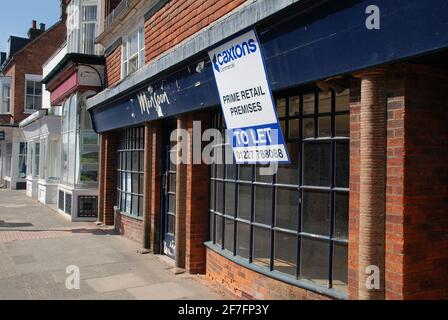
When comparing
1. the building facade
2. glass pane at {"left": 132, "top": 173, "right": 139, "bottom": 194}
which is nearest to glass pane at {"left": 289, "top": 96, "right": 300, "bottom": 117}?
glass pane at {"left": 132, "top": 173, "right": 139, "bottom": 194}

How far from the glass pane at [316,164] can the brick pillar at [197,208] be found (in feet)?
8.39

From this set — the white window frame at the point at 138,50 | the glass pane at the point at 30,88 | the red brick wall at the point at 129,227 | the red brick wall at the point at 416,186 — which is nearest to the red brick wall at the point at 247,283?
the red brick wall at the point at 416,186

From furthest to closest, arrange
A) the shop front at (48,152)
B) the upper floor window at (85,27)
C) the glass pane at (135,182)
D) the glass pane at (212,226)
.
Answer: the shop front at (48,152) < the upper floor window at (85,27) < the glass pane at (135,182) < the glass pane at (212,226)

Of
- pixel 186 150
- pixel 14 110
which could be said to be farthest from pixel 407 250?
pixel 14 110

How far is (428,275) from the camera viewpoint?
3.67m

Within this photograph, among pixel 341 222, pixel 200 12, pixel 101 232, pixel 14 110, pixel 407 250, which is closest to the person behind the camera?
pixel 407 250

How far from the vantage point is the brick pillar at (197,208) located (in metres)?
7.08

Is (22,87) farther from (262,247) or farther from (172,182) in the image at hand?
(262,247)

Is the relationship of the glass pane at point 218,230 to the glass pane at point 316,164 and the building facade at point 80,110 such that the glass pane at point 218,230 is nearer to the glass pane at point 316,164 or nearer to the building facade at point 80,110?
the glass pane at point 316,164

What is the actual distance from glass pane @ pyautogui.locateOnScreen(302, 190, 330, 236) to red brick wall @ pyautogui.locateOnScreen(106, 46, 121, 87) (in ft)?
26.3

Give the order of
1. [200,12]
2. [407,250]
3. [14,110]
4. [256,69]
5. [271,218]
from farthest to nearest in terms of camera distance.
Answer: [14,110]
[200,12]
[271,218]
[256,69]
[407,250]

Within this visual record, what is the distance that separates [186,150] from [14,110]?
23.8 metres

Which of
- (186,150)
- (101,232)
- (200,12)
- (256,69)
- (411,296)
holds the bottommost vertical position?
(101,232)
